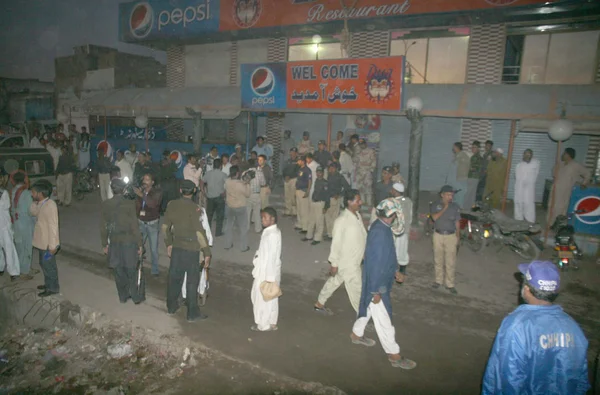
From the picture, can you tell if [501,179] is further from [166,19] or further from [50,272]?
[166,19]

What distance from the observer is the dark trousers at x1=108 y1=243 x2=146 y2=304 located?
5.99 metres

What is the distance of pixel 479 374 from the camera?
4785mm

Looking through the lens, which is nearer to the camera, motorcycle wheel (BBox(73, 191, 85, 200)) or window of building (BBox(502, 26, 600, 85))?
window of building (BBox(502, 26, 600, 85))

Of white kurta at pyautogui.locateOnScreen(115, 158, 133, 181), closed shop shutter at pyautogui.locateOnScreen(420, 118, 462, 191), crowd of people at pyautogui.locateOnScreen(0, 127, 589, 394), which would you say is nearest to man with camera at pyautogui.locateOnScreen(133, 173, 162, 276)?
crowd of people at pyautogui.locateOnScreen(0, 127, 589, 394)

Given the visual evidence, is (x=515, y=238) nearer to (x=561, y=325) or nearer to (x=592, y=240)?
(x=592, y=240)

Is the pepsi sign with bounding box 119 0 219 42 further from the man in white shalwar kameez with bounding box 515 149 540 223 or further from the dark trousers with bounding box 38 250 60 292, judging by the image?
the dark trousers with bounding box 38 250 60 292

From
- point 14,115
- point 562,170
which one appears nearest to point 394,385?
point 562,170

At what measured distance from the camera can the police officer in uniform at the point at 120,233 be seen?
19.4ft

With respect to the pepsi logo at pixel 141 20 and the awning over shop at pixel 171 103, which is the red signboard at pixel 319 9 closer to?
the awning over shop at pixel 171 103

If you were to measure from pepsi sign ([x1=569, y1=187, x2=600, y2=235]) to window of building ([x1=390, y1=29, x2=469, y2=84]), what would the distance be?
7166 millimetres

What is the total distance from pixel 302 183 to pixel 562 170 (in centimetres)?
630

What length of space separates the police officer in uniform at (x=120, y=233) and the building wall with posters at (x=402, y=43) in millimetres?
7886

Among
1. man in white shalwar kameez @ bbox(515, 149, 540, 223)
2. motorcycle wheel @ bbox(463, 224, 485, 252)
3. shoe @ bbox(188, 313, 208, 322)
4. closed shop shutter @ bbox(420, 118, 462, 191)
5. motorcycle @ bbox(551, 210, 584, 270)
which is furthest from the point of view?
closed shop shutter @ bbox(420, 118, 462, 191)

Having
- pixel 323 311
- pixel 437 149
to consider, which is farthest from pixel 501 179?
pixel 323 311
